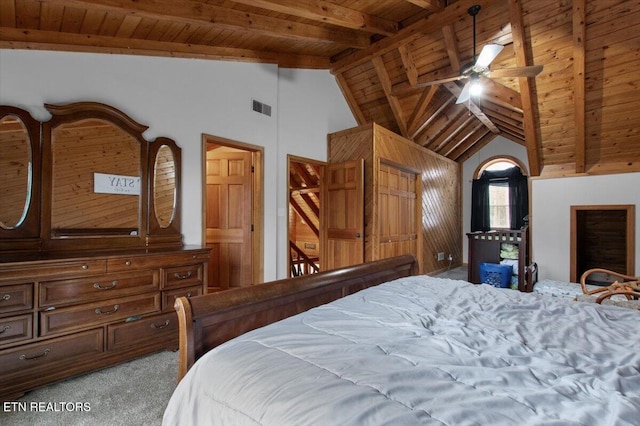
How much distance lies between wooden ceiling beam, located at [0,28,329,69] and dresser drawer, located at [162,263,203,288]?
2.14 metres

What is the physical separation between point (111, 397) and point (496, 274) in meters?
4.87

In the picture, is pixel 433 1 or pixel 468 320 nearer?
pixel 468 320

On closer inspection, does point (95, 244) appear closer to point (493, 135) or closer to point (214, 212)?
point (214, 212)

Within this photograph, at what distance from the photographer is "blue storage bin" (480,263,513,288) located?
4.56 m

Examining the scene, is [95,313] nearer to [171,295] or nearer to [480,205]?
[171,295]

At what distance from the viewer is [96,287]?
90.9 inches

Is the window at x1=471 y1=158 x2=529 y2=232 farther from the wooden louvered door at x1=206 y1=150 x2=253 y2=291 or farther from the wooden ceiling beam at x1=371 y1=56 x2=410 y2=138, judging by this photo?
the wooden louvered door at x1=206 y1=150 x2=253 y2=291

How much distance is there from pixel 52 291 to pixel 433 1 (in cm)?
478

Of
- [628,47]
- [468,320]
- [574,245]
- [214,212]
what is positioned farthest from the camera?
[574,245]

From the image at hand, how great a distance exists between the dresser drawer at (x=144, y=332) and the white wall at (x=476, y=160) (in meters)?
6.73

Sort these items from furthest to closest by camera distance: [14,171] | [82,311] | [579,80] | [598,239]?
1. [598,239]
2. [579,80]
3. [14,171]
4. [82,311]

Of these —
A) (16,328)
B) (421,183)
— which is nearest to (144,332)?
(16,328)

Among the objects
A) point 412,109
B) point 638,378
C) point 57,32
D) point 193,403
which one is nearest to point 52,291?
point 193,403

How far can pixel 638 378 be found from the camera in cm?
90
